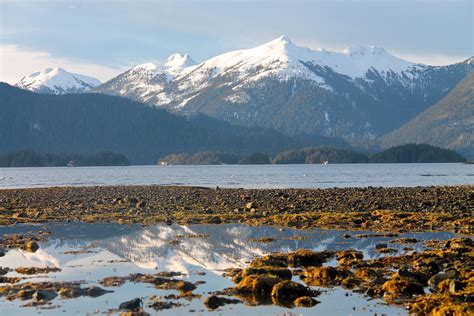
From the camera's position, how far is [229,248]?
3294 centimetres

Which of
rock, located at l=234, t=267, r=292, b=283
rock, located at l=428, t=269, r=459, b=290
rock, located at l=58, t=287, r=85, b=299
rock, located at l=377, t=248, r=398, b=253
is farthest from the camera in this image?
rock, located at l=377, t=248, r=398, b=253

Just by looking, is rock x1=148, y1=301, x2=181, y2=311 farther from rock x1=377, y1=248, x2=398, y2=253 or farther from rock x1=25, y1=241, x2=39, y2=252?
rock x1=25, y1=241, x2=39, y2=252

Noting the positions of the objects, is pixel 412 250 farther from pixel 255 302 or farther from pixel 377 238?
pixel 255 302

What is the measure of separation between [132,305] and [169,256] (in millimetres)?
10125

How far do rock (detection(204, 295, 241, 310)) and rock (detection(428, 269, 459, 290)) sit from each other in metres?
6.75

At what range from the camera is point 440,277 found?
22703 millimetres

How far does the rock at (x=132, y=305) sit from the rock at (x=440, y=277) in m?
9.91

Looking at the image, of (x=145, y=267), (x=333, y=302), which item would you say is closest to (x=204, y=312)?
(x=333, y=302)

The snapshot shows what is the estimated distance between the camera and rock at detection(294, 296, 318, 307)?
20722 mm

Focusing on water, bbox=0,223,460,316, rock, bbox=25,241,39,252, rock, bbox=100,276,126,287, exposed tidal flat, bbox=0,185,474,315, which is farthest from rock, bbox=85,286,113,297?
rock, bbox=25,241,39,252

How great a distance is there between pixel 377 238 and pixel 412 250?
509cm

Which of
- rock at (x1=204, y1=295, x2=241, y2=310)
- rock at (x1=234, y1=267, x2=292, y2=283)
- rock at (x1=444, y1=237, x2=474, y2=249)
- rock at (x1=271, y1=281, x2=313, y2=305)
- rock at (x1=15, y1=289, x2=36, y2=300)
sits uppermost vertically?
rock at (x1=444, y1=237, x2=474, y2=249)

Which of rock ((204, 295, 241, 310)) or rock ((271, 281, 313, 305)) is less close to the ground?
rock ((271, 281, 313, 305))

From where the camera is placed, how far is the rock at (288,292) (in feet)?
70.4
